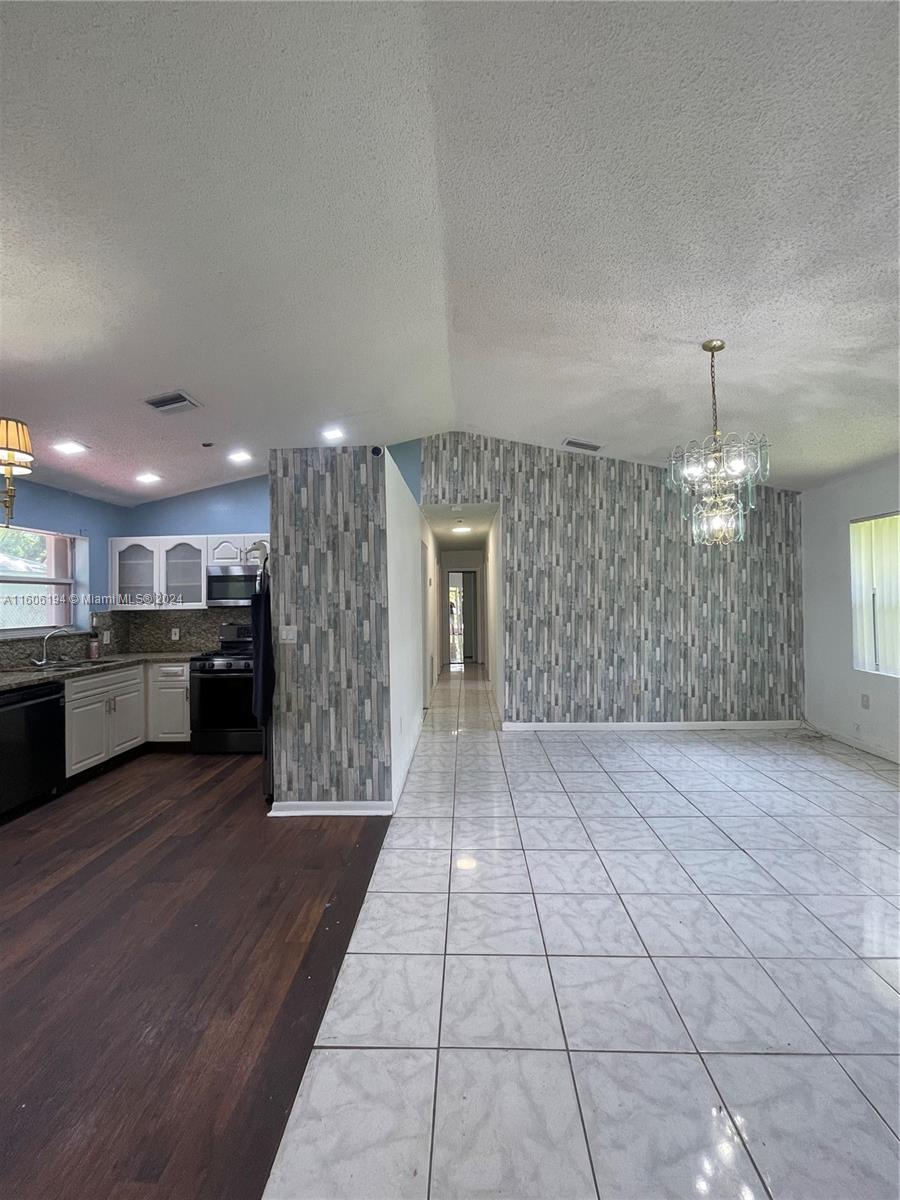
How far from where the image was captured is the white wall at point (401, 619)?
3.54m

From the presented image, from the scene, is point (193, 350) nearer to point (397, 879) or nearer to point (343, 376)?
point (343, 376)

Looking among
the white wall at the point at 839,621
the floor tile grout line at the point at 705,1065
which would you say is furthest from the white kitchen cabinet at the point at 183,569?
the white wall at the point at 839,621

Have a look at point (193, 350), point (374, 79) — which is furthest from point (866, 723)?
point (193, 350)

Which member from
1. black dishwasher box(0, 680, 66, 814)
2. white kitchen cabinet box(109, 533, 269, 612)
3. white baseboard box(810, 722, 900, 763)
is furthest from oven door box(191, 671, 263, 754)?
white baseboard box(810, 722, 900, 763)

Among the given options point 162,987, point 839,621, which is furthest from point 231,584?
point 839,621

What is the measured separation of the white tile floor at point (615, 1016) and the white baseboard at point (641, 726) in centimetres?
221

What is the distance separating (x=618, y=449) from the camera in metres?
5.26

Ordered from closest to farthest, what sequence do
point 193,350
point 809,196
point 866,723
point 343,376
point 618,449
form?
point 809,196 < point 193,350 < point 343,376 < point 866,723 < point 618,449

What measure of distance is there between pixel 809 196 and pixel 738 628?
172 inches

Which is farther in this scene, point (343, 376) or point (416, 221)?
point (343, 376)

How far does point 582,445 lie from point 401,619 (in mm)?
2784

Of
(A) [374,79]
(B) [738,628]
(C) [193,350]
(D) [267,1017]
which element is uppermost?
(A) [374,79]

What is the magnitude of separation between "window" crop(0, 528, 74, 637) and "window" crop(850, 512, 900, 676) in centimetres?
727

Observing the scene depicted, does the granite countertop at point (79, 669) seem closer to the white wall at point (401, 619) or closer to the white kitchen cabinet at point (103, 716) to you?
the white kitchen cabinet at point (103, 716)
